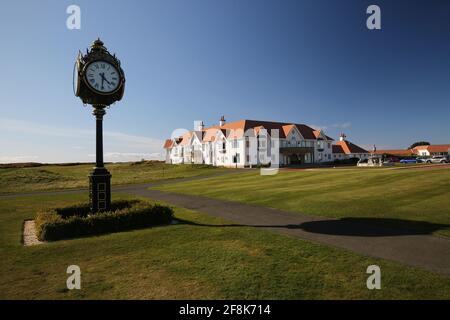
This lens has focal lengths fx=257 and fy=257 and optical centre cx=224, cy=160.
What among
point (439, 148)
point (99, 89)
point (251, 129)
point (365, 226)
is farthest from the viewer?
point (439, 148)

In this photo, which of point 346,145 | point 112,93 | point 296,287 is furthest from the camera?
point 346,145

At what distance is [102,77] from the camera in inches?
494

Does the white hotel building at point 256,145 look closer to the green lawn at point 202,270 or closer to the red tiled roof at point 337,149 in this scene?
the red tiled roof at point 337,149

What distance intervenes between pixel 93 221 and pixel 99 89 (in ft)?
20.5

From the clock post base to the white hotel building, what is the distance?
48162 millimetres

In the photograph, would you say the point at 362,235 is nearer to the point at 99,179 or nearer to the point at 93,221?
the point at 93,221

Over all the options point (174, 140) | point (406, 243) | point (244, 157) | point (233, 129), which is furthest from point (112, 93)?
point (174, 140)

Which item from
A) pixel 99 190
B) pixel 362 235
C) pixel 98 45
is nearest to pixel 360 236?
pixel 362 235

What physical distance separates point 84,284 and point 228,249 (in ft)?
13.6

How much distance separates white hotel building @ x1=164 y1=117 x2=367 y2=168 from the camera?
61656 millimetres

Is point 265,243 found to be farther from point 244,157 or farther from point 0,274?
point 244,157

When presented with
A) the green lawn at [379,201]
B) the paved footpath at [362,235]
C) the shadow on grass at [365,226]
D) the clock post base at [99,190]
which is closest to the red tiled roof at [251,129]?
the green lawn at [379,201]

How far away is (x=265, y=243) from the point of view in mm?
8945
